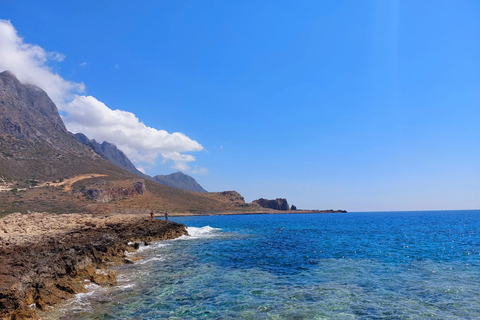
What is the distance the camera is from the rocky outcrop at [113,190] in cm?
10338

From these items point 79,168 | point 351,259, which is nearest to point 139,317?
point 351,259

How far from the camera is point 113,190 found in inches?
4510

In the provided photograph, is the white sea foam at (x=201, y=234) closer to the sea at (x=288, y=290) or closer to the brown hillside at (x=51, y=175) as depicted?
the sea at (x=288, y=290)

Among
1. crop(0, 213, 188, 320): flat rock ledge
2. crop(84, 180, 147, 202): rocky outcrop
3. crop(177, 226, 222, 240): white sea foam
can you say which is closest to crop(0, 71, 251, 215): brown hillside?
crop(84, 180, 147, 202): rocky outcrop

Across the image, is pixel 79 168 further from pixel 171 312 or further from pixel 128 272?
pixel 171 312

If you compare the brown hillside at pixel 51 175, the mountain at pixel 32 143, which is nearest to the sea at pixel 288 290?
the brown hillside at pixel 51 175

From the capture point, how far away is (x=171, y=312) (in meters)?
13.0

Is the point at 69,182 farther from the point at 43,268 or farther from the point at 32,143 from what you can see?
the point at 43,268

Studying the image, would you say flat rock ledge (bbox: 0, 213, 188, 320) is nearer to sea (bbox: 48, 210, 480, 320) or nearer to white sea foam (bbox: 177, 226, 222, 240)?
sea (bbox: 48, 210, 480, 320)

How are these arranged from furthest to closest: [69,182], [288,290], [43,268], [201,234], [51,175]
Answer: [69,182]
[51,175]
[201,234]
[43,268]
[288,290]

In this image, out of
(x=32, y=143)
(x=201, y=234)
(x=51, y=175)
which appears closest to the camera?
(x=201, y=234)

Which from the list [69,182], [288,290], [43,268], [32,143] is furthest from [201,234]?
[32,143]

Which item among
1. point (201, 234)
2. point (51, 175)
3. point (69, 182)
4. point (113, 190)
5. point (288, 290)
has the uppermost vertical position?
point (51, 175)

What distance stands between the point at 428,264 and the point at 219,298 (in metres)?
19.8
